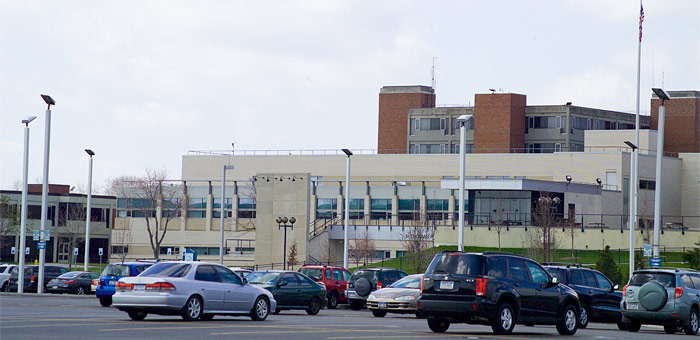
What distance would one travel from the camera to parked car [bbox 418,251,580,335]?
859 inches

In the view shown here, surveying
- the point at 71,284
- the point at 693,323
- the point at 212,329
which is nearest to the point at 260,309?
the point at 212,329

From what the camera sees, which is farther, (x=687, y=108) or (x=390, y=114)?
(x=390, y=114)

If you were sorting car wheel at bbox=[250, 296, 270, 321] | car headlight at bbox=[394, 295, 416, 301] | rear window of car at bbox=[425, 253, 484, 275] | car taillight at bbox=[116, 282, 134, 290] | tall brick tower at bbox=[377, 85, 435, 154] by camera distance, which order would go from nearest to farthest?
rear window of car at bbox=[425, 253, 484, 275]
car taillight at bbox=[116, 282, 134, 290]
car wheel at bbox=[250, 296, 270, 321]
car headlight at bbox=[394, 295, 416, 301]
tall brick tower at bbox=[377, 85, 435, 154]

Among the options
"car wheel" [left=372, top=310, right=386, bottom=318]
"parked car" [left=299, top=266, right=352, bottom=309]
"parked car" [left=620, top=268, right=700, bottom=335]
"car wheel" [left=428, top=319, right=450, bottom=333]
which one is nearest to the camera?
"car wheel" [left=428, top=319, right=450, bottom=333]

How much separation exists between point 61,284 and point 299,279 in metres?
19.1

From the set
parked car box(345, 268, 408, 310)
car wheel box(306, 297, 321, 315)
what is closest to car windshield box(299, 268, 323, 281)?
parked car box(345, 268, 408, 310)

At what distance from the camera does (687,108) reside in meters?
110

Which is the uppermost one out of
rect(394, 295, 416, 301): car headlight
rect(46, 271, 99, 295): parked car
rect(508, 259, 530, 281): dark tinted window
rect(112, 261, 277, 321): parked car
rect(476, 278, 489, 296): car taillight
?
rect(508, 259, 530, 281): dark tinted window

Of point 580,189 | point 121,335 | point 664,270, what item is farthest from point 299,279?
point 580,189

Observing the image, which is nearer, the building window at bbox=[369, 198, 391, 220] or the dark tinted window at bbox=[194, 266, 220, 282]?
the dark tinted window at bbox=[194, 266, 220, 282]

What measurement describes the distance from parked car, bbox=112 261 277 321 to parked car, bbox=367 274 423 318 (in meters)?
5.67

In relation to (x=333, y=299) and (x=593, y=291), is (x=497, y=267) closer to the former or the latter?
(x=593, y=291)

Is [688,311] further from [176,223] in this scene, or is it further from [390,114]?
[390,114]

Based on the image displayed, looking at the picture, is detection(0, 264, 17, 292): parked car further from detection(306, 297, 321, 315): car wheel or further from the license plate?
the license plate
